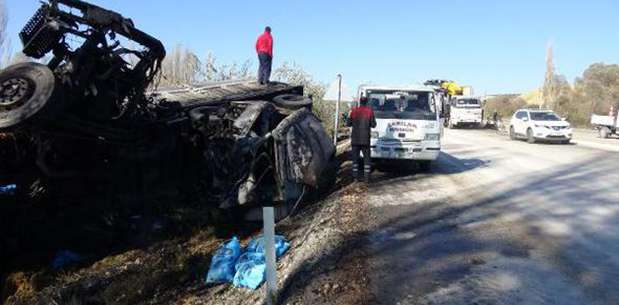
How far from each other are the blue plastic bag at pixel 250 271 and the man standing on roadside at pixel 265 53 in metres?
7.06

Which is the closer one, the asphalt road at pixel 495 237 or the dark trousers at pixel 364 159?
the asphalt road at pixel 495 237

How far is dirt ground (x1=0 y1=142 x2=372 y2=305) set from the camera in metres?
5.17

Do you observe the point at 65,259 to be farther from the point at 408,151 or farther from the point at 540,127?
the point at 540,127

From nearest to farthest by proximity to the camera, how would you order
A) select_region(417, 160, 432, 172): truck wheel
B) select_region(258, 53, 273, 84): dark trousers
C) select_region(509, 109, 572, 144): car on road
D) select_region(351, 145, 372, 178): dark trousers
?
select_region(351, 145, 372, 178): dark trousers → select_region(258, 53, 273, 84): dark trousers → select_region(417, 160, 432, 172): truck wheel → select_region(509, 109, 572, 144): car on road

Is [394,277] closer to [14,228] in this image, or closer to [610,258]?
[610,258]

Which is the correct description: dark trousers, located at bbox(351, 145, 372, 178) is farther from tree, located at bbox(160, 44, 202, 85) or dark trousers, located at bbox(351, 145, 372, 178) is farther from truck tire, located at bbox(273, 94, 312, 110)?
tree, located at bbox(160, 44, 202, 85)

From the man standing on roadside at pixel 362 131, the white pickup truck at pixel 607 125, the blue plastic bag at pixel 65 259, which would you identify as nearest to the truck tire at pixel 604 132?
the white pickup truck at pixel 607 125

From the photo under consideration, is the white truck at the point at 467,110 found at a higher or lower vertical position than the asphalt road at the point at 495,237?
higher

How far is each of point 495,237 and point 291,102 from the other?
539 cm

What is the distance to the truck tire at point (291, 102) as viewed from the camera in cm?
1056

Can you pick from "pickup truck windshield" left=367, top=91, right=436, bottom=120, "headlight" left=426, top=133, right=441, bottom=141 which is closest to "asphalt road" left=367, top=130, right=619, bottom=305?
"headlight" left=426, top=133, right=441, bottom=141

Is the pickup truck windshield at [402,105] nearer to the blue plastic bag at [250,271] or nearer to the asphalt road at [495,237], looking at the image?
the asphalt road at [495,237]

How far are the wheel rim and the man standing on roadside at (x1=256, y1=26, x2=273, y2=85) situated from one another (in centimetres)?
671

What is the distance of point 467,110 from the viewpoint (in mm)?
34094
